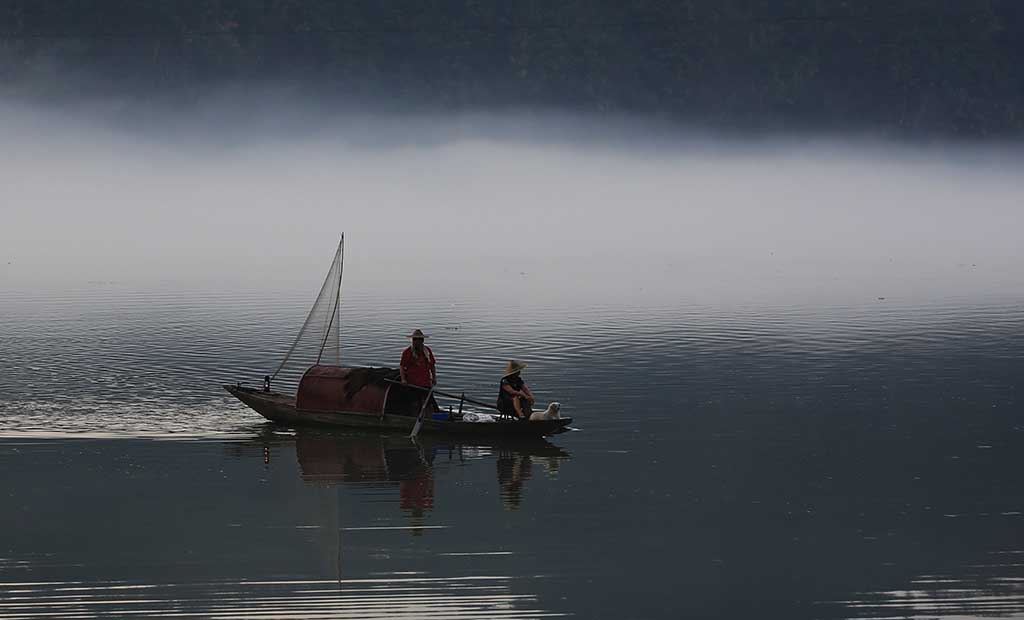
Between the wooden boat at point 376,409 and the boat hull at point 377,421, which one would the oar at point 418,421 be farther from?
the boat hull at point 377,421

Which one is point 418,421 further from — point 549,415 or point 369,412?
point 549,415

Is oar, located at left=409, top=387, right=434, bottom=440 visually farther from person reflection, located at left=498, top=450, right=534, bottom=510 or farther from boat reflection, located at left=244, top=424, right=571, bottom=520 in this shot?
person reflection, located at left=498, top=450, right=534, bottom=510

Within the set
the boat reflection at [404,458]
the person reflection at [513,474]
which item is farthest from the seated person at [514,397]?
the person reflection at [513,474]

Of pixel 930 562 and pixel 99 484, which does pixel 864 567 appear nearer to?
pixel 930 562

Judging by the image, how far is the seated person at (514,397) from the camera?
38312 millimetres

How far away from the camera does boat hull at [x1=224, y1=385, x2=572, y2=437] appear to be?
38.0 m

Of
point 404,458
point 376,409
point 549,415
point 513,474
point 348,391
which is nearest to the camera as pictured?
point 513,474

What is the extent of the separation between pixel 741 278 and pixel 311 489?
384ft

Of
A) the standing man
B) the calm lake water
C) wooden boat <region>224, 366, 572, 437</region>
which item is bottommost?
the calm lake water

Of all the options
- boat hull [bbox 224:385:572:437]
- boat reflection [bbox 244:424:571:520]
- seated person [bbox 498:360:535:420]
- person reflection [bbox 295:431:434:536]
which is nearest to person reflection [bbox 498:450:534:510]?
boat reflection [bbox 244:424:571:520]

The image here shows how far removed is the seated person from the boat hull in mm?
473

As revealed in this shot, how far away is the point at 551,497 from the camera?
32562mm

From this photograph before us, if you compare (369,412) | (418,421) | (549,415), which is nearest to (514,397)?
(549,415)

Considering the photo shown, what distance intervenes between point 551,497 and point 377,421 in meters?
7.73
